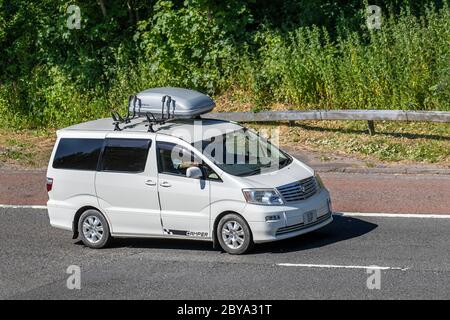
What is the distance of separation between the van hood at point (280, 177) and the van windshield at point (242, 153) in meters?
0.14

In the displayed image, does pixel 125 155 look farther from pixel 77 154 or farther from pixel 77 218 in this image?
pixel 77 218

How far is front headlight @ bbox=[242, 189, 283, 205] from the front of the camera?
13.5 metres

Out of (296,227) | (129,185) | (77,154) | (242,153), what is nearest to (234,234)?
(296,227)

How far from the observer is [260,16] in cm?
2434

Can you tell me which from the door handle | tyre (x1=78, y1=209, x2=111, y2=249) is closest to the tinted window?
tyre (x1=78, y1=209, x2=111, y2=249)

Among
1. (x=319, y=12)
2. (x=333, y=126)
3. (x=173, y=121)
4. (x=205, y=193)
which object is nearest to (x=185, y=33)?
(x=319, y=12)

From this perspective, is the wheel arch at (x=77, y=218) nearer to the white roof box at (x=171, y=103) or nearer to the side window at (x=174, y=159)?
the side window at (x=174, y=159)

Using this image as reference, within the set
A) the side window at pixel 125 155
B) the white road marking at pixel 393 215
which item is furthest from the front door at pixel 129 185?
the white road marking at pixel 393 215

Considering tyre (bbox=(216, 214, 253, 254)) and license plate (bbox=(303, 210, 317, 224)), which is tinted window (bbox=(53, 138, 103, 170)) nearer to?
tyre (bbox=(216, 214, 253, 254))

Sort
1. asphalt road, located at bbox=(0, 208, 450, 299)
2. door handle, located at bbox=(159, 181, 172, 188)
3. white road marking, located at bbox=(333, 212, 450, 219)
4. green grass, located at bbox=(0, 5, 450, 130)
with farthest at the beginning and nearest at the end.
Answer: green grass, located at bbox=(0, 5, 450, 130)
white road marking, located at bbox=(333, 212, 450, 219)
door handle, located at bbox=(159, 181, 172, 188)
asphalt road, located at bbox=(0, 208, 450, 299)

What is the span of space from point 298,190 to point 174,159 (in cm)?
187

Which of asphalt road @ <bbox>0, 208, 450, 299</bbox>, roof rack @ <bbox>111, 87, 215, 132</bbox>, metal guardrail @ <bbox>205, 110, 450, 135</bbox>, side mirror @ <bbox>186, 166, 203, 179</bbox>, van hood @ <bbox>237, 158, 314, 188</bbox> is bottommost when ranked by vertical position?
asphalt road @ <bbox>0, 208, 450, 299</bbox>

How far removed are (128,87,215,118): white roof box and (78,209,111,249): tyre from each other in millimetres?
1753
